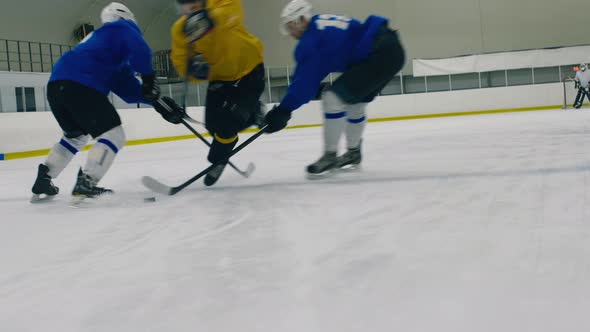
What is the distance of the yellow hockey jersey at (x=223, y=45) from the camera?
9.66 ft

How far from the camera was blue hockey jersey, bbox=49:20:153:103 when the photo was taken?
2.71m

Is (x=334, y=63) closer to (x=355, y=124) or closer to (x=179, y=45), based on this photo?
(x=355, y=124)

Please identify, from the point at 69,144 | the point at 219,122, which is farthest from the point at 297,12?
the point at 69,144

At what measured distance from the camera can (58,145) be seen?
2.97 metres

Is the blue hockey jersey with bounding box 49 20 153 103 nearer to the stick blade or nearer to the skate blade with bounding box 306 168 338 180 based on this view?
the stick blade

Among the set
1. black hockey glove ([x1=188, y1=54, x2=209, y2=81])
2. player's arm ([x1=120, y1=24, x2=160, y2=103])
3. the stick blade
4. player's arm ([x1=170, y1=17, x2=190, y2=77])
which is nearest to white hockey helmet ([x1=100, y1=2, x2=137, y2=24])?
player's arm ([x1=120, y1=24, x2=160, y2=103])

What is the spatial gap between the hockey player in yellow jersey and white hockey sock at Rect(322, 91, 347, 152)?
383 millimetres

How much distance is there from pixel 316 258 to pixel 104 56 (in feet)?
5.92

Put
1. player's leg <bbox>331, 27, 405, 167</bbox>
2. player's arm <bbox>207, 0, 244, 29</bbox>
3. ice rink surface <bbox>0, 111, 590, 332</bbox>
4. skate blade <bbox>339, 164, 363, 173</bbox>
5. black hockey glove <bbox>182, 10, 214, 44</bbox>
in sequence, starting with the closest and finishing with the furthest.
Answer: ice rink surface <bbox>0, 111, 590, 332</bbox>
black hockey glove <bbox>182, 10, 214, 44</bbox>
player's arm <bbox>207, 0, 244, 29</bbox>
player's leg <bbox>331, 27, 405, 167</bbox>
skate blade <bbox>339, 164, 363, 173</bbox>

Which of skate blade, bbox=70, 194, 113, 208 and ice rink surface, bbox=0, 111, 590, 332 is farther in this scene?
skate blade, bbox=70, 194, 113, 208

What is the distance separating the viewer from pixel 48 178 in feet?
9.39

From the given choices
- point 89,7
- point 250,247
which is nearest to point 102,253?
point 250,247

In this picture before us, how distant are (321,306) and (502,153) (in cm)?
292

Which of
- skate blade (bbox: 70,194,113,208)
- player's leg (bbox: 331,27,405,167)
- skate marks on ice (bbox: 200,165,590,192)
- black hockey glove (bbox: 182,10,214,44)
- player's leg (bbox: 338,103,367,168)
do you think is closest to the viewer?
skate blade (bbox: 70,194,113,208)
